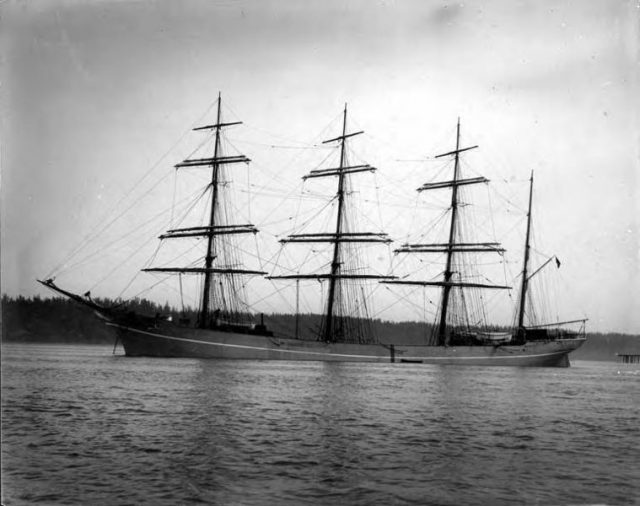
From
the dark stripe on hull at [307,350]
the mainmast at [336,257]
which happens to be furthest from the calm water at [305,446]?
the mainmast at [336,257]

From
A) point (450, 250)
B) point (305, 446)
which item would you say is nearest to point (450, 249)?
point (450, 250)

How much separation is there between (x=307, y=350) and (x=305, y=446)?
42152 millimetres

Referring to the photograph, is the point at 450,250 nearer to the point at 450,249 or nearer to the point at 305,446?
the point at 450,249

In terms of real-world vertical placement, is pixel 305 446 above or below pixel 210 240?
below

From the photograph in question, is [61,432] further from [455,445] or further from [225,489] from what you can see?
[455,445]

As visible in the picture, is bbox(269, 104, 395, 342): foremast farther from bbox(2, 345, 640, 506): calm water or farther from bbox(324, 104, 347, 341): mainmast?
bbox(2, 345, 640, 506): calm water

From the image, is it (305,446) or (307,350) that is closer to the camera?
(305,446)

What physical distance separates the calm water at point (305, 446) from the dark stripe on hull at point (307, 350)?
2150 cm

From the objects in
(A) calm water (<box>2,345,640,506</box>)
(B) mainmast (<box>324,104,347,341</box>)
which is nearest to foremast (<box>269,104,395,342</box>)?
(B) mainmast (<box>324,104,347,341</box>)

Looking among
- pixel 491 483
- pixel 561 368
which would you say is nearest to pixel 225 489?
pixel 491 483

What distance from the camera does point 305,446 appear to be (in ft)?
59.8

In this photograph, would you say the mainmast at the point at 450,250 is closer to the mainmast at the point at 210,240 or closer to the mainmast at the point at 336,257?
the mainmast at the point at 336,257

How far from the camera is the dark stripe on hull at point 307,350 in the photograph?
55031 mm

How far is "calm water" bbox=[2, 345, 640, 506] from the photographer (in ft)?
45.1
